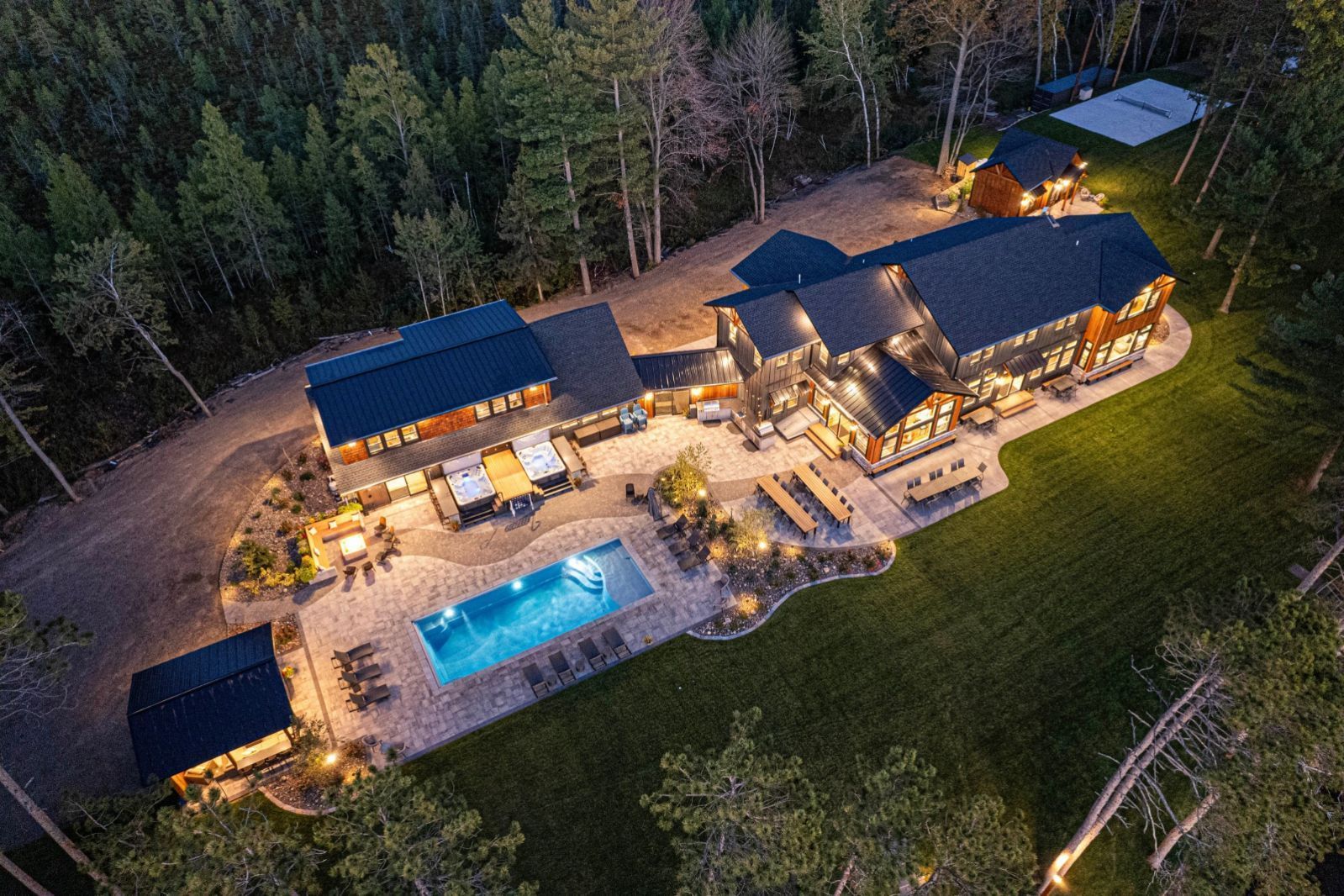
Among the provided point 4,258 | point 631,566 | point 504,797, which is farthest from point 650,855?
point 4,258

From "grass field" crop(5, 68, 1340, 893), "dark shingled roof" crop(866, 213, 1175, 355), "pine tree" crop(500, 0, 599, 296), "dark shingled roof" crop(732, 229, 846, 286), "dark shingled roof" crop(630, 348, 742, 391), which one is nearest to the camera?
"grass field" crop(5, 68, 1340, 893)

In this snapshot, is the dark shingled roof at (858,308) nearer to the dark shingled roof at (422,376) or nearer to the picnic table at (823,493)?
the picnic table at (823,493)

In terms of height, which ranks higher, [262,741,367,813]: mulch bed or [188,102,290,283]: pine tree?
[188,102,290,283]: pine tree

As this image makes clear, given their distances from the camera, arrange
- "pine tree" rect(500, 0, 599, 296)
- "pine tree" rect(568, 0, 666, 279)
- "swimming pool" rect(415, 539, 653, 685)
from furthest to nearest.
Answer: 1. "pine tree" rect(568, 0, 666, 279)
2. "pine tree" rect(500, 0, 599, 296)
3. "swimming pool" rect(415, 539, 653, 685)

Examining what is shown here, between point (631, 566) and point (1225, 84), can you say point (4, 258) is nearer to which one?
point (631, 566)

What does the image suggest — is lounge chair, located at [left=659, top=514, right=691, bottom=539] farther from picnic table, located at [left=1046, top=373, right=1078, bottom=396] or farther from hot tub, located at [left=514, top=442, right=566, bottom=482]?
picnic table, located at [left=1046, top=373, right=1078, bottom=396]

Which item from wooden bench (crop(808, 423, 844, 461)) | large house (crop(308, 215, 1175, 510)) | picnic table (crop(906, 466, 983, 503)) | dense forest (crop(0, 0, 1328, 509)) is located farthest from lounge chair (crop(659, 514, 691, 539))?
dense forest (crop(0, 0, 1328, 509))

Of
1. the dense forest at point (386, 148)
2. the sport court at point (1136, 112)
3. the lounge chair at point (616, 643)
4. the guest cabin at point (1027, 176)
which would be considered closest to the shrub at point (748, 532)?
the lounge chair at point (616, 643)

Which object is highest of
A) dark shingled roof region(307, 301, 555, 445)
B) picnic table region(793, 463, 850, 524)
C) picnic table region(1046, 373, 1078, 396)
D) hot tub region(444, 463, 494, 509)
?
dark shingled roof region(307, 301, 555, 445)
